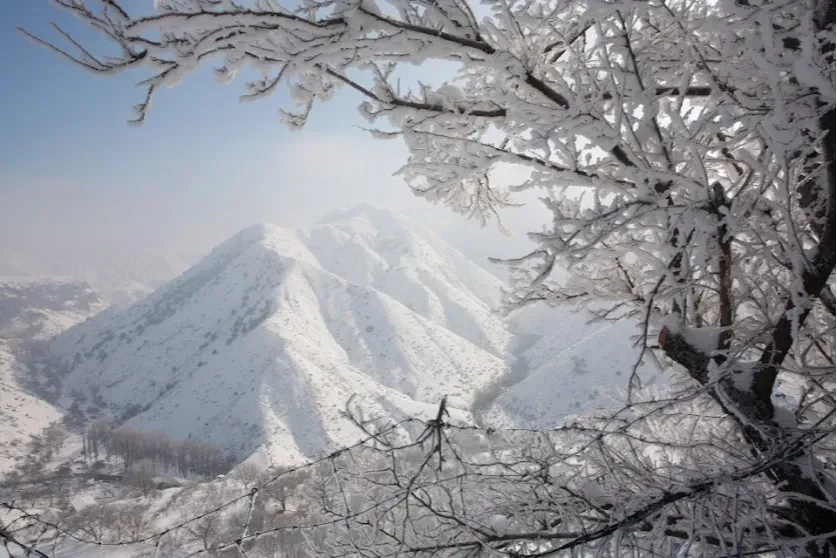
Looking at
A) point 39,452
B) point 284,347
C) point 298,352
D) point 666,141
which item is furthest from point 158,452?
point 666,141

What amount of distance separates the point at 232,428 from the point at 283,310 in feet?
147

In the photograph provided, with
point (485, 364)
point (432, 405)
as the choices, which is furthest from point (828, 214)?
point (485, 364)

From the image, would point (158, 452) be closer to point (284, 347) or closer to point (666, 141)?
point (284, 347)

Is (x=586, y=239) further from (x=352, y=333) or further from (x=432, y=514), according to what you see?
(x=352, y=333)

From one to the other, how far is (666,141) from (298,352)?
102644 millimetres

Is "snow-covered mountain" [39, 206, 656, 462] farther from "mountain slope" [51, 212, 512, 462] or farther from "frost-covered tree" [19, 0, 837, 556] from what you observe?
"frost-covered tree" [19, 0, 837, 556]

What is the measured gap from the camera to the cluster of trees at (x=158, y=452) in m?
70.8

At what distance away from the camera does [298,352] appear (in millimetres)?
99125

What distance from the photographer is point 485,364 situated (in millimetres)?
109375

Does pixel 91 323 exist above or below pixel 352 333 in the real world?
above

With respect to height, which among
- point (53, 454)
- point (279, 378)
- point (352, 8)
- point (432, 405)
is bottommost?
point (352, 8)

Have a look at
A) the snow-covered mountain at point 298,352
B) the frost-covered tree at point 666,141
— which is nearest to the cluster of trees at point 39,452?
the snow-covered mountain at point 298,352

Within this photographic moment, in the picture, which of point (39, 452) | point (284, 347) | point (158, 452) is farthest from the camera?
point (284, 347)

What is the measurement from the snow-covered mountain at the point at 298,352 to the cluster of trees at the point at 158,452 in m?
4.31
